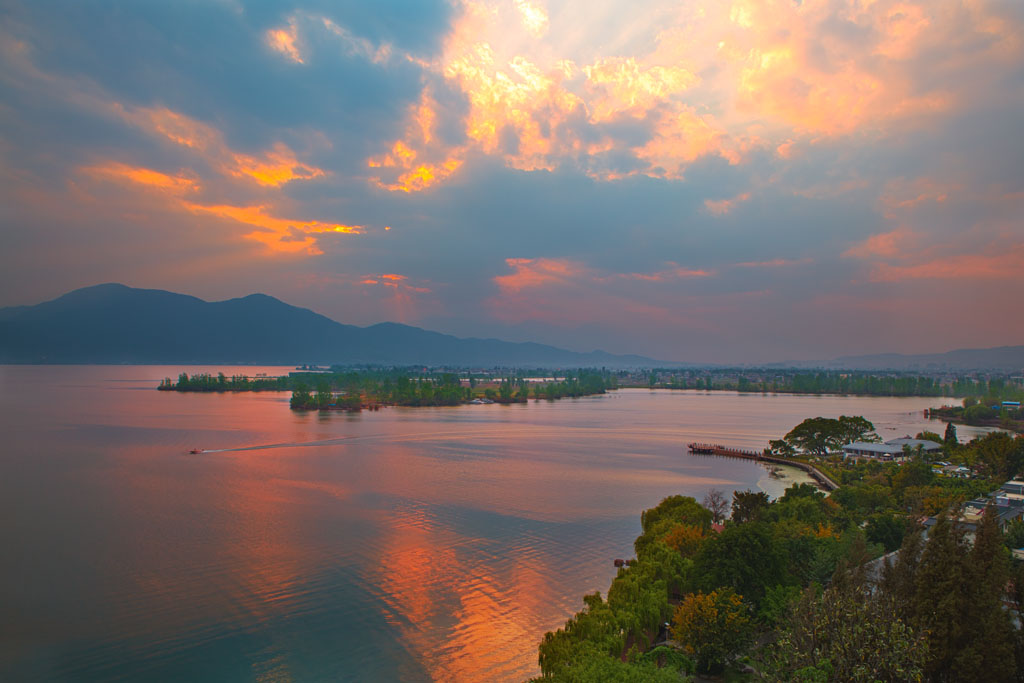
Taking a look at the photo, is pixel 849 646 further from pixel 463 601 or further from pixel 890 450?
pixel 890 450

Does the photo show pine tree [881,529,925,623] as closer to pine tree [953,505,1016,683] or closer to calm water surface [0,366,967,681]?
pine tree [953,505,1016,683]

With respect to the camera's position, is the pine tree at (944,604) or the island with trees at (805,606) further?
the pine tree at (944,604)

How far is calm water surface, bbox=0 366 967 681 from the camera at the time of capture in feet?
30.7

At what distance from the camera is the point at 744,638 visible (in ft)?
26.4

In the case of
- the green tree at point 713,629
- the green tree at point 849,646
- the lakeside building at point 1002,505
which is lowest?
the green tree at point 713,629

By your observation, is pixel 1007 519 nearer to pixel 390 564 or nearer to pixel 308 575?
pixel 390 564

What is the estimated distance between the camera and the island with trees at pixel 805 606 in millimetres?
5840

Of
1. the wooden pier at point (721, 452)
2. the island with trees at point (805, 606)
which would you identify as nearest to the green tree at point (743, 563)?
the island with trees at point (805, 606)

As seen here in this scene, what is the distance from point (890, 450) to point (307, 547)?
26048mm

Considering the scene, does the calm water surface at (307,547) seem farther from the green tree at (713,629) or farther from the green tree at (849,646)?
the green tree at (849,646)

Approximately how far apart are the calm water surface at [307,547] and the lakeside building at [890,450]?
4778mm

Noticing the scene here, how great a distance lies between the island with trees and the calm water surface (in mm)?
1813

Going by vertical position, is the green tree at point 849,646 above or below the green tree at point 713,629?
above

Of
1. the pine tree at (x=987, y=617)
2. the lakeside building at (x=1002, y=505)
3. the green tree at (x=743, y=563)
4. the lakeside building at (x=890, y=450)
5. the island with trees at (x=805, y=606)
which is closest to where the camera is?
the island with trees at (x=805, y=606)
